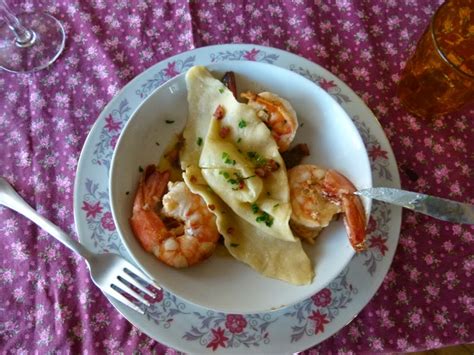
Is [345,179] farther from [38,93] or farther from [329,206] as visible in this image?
[38,93]

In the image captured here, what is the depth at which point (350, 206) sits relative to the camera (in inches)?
32.4

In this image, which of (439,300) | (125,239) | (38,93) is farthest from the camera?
(38,93)

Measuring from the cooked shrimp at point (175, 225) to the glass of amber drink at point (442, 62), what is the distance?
578 millimetres

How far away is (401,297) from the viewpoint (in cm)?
92

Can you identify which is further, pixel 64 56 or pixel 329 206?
pixel 64 56

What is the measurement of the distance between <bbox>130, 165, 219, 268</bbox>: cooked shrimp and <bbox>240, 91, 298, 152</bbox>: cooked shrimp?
212mm

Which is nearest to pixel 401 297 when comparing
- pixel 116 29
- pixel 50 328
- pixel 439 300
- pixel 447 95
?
pixel 439 300

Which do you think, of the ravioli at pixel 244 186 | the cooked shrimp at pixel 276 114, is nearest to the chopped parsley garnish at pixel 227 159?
the ravioli at pixel 244 186

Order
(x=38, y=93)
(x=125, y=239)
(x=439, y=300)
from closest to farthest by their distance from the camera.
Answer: (x=125, y=239)
(x=439, y=300)
(x=38, y=93)

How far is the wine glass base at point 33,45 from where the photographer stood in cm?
110

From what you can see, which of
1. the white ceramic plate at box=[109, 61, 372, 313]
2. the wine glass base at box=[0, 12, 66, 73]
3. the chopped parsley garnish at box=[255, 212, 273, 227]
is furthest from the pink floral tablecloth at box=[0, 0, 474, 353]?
the chopped parsley garnish at box=[255, 212, 273, 227]

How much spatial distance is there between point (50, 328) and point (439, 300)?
2.64 ft

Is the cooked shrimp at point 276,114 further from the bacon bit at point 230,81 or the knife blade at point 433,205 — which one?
the knife blade at point 433,205

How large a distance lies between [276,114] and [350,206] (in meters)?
0.24
